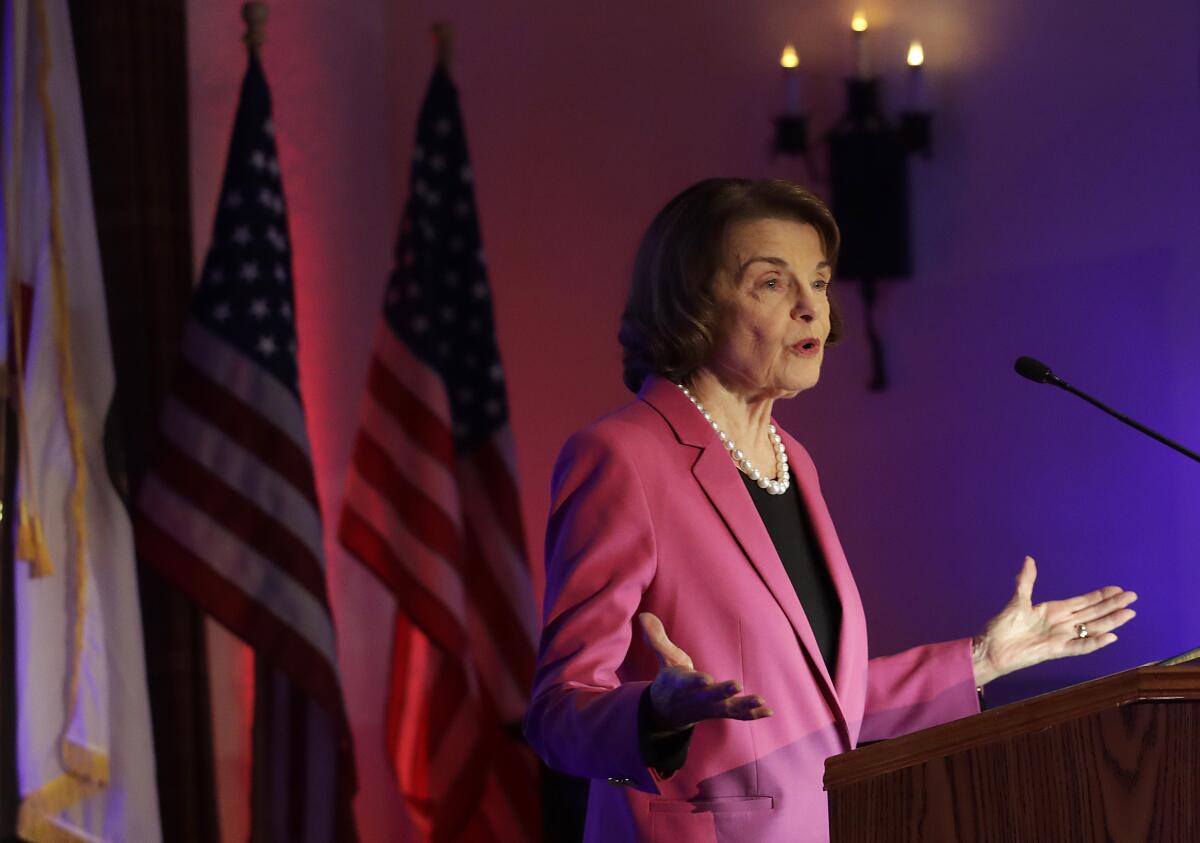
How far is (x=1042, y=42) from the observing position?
11.2 ft

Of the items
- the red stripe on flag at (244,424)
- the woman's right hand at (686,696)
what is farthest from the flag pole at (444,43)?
the woman's right hand at (686,696)

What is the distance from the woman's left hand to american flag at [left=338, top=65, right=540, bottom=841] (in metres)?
1.99

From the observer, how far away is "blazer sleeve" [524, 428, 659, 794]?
130cm

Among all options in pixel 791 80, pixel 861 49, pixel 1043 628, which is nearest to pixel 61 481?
pixel 1043 628

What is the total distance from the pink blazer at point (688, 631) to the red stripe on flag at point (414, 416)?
1994 millimetres

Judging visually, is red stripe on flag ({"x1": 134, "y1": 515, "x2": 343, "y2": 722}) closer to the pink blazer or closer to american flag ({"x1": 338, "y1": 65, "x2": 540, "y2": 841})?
american flag ({"x1": 338, "y1": 65, "x2": 540, "y2": 841})

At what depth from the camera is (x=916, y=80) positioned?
139 inches

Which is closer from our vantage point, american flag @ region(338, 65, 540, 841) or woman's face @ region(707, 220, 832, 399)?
woman's face @ region(707, 220, 832, 399)

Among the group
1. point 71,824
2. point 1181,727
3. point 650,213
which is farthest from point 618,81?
point 1181,727

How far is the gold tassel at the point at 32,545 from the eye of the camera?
8.48 ft

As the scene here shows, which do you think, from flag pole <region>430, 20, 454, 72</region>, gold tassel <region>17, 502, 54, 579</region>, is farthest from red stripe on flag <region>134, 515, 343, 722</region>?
flag pole <region>430, 20, 454, 72</region>

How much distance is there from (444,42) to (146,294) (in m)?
1.12

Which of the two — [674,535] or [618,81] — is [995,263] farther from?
[674,535]

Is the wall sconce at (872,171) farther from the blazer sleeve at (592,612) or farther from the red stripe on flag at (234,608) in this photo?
the blazer sleeve at (592,612)
